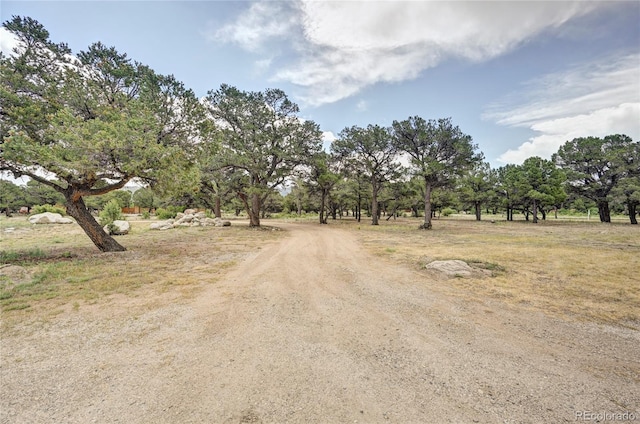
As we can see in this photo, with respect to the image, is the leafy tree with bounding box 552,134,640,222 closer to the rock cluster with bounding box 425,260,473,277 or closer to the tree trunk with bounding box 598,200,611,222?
the tree trunk with bounding box 598,200,611,222

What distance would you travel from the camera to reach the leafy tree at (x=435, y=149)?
A: 22.2m

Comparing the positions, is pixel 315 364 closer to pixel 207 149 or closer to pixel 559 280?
pixel 559 280

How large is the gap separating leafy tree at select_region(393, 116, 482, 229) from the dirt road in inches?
779

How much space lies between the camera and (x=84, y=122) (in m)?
8.15

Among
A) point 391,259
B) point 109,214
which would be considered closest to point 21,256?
point 109,214

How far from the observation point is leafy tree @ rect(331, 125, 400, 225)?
25859 millimetres

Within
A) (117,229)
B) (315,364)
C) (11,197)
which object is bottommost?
(315,364)

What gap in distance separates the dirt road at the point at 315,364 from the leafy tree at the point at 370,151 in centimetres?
2241

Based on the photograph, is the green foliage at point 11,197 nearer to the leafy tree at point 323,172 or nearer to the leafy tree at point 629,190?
the leafy tree at point 323,172

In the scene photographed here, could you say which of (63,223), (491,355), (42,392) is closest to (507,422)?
(491,355)

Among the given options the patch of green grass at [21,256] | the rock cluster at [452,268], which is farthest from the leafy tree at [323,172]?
the patch of green grass at [21,256]

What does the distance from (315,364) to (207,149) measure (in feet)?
36.6

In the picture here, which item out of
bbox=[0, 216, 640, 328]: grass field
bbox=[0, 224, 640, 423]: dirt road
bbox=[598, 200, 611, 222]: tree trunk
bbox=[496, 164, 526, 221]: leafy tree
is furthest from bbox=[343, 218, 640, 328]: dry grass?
bbox=[598, 200, 611, 222]: tree trunk

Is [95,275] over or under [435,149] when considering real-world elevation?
under
